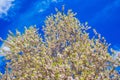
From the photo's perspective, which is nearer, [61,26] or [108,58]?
[108,58]

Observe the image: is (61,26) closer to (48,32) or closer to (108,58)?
(48,32)

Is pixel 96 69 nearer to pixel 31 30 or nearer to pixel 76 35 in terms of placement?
pixel 76 35

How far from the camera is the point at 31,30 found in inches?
1105

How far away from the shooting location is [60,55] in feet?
62.6

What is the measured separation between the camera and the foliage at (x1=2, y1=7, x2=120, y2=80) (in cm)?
1814

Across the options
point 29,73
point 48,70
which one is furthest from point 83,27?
point 48,70

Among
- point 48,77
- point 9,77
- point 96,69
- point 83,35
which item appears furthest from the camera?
point 83,35

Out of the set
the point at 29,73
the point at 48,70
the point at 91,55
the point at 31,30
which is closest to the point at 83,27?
the point at 31,30

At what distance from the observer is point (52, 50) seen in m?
24.8

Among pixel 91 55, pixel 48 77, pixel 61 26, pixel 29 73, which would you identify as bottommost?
pixel 48 77

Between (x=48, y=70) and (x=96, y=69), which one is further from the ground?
(x=96, y=69)

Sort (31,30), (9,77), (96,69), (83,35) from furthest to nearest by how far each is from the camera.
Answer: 1. (31,30)
2. (83,35)
3. (9,77)
4. (96,69)

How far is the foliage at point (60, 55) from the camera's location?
714 inches

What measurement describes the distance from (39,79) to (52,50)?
673cm
